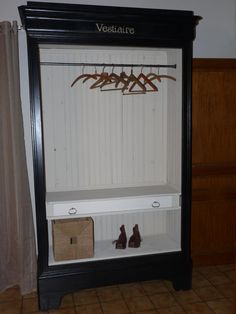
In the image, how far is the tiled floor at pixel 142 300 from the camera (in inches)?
93.9

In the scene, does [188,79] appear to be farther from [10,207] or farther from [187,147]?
[10,207]

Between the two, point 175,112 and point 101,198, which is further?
point 175,112

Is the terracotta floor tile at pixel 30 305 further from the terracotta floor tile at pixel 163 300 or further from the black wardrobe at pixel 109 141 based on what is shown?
the terracotta floor tile at pixel 163 300

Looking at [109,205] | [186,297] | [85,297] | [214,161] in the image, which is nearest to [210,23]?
[214,161]

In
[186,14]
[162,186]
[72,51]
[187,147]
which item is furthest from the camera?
[162,186]

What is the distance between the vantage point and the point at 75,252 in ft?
8.14

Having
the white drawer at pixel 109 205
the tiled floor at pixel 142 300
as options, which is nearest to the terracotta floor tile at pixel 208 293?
the tiled floor at pixel 142 300

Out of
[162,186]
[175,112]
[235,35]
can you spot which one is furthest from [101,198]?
[235,35]

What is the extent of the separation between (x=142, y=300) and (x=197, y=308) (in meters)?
0.40

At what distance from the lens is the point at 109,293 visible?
260 centimetres

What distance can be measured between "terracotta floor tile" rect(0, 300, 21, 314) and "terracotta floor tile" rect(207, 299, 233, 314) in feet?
4.55

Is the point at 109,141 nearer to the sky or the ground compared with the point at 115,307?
nearer to the sky

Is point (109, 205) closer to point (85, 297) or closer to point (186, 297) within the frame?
point (85, 297)

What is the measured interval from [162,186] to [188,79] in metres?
0.92
